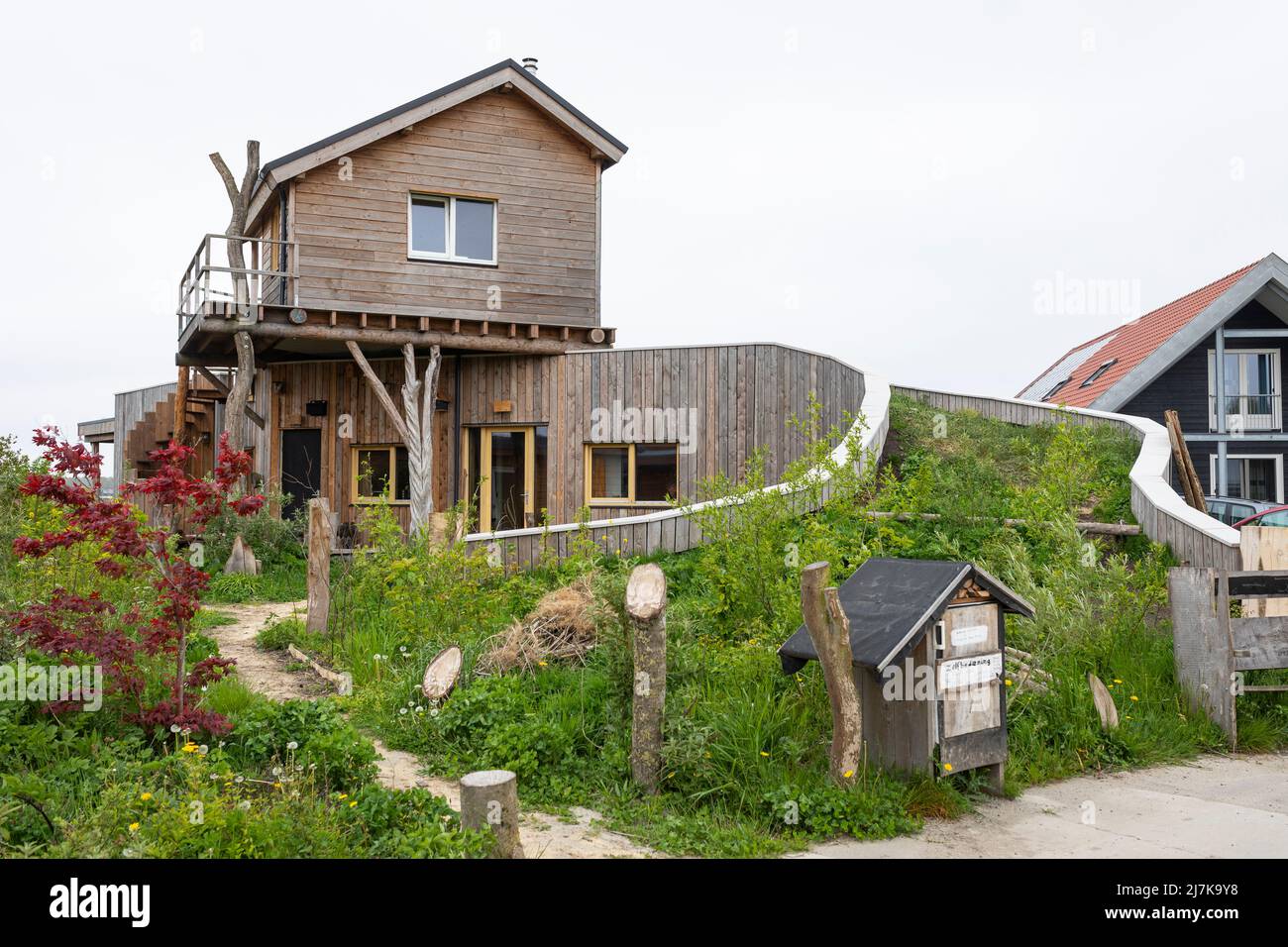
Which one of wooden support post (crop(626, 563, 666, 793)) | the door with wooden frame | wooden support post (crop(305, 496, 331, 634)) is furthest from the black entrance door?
wooden support post (crop(626, 563, 666, 793))

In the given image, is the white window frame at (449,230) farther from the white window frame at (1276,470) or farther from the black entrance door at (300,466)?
the white window frame at (1276,470)

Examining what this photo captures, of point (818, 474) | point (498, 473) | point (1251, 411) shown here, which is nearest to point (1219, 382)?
point (1251, 411)

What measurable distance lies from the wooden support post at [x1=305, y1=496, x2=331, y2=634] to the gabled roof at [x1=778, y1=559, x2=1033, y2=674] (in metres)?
5.35

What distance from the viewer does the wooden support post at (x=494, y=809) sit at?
4.20 metres

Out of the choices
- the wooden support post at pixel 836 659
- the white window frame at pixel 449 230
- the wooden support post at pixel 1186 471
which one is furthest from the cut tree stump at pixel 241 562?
the wooden support post at pixel 1186 471

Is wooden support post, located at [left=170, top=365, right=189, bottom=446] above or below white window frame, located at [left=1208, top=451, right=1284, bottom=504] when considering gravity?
above

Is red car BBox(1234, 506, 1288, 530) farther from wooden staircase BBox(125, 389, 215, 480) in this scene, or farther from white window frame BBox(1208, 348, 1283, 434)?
wooden staircase BBox(125, 389, 215, 480)

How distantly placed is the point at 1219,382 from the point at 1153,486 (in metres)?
13.0

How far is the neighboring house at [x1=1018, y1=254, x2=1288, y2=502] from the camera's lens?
21.0 metres

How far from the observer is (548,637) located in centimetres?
761

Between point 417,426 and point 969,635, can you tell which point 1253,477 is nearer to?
point 417,426

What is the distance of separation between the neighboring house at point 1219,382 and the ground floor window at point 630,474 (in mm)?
10496

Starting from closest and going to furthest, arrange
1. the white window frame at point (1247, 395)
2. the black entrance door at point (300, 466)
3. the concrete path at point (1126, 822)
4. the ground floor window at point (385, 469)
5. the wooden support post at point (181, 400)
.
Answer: the concrete path at point (1126, 822), the ground floor window at point (385, 469), the black entrance door at point (300, 466), the wooden support post at point (181, 400), the white window frame at point (1247, 395)
